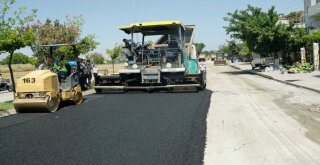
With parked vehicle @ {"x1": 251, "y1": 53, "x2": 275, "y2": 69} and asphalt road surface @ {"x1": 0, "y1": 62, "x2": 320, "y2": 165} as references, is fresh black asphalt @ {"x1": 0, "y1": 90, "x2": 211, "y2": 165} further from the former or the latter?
parked vehicle @ {"x1": 251, "y1": 53, "x2": 275, "y2": 69}

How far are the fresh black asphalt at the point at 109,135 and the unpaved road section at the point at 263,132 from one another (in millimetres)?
307

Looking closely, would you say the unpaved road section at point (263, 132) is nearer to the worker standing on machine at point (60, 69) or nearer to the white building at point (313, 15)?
the worker standing on machine at point (60, 69)

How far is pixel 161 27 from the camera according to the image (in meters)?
15.5

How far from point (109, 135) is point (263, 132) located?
279 cm

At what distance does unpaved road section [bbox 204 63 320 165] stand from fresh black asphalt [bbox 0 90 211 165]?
307 mm

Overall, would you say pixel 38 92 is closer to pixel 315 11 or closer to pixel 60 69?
pixel 60 69

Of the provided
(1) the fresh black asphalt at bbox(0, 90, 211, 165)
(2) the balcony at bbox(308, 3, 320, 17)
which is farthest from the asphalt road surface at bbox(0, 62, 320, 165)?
(2) the balcony at bbox(308, 3, 320, 17)

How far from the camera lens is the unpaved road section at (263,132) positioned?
5.38 m

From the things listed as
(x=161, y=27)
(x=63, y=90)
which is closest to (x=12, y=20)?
(x=63, y=90)

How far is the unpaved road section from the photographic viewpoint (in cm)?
538

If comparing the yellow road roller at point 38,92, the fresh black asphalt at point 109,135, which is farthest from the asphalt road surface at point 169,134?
the yellow road roller at point 38,92

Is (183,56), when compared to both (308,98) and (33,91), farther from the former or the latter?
(33,91)

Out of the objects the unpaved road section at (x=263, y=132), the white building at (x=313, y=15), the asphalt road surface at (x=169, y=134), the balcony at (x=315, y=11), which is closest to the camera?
the unpaved road section at (x=263, y=132)

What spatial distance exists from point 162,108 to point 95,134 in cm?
349
